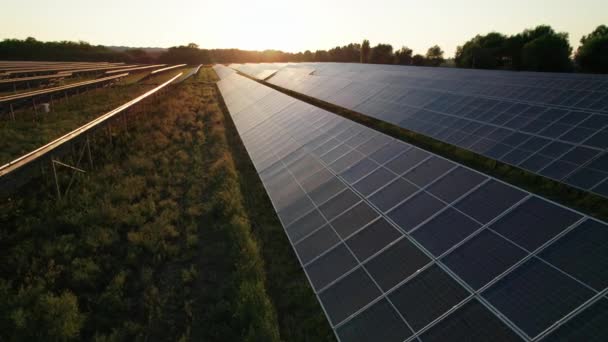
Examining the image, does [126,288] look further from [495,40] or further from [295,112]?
[495,40]

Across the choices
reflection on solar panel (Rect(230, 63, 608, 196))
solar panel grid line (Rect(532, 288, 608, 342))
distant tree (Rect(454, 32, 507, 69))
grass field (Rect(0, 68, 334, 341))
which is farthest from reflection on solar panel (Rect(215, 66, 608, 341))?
distant tree (Rect(454, 32, 507, 69))

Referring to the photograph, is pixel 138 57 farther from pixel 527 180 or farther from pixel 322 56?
pixel 527 180

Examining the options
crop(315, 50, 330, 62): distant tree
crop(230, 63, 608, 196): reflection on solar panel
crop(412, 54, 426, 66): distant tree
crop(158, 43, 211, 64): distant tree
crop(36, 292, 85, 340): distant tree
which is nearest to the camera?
crop(36, 292, 85, 340): distant tree

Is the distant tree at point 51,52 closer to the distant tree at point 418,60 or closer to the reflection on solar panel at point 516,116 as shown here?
the distant tree at point 418,60

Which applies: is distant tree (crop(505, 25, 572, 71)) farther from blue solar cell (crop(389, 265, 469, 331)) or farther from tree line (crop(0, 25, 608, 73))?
blue solar cell (crop(389, 265, 469, 331))

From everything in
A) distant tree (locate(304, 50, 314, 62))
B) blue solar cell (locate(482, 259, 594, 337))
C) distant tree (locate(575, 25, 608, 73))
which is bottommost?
blue solar cell (locate(482, 259, 594, 337))

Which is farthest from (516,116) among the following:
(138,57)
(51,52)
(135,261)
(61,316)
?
(138,57)

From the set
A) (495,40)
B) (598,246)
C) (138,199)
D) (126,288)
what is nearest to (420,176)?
(598,246)
